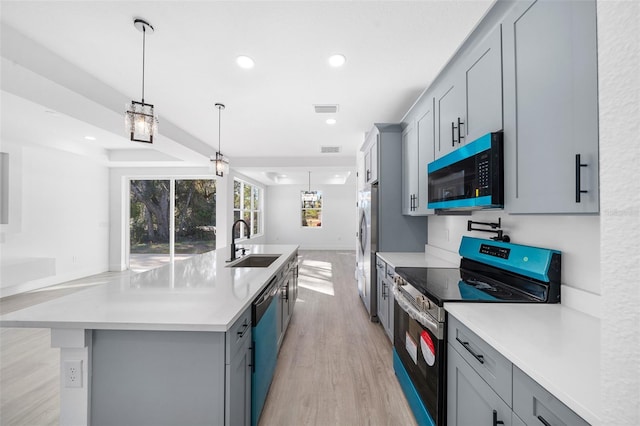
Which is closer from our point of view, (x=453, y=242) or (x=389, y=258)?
(x=453, y=242)

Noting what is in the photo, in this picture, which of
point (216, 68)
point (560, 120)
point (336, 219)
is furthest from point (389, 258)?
point (336, 219)

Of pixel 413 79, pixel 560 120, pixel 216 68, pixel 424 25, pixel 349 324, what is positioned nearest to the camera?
pixel 560 120

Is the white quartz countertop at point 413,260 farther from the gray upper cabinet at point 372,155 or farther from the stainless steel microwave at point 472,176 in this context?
the gray upper cabinet at point 372,155

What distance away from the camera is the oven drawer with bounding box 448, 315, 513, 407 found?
99 centimetres

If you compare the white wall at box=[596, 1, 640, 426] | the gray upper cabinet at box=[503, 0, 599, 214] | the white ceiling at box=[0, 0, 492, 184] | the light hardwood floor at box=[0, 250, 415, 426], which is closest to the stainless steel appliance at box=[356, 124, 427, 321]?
the white ceiling at box=[0, 0, 492, 184]

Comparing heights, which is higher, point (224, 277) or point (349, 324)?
point (224, 277)

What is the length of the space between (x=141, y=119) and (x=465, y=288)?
2.44 metres

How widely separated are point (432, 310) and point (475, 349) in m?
0.32

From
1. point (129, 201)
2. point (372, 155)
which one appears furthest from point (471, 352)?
point (129, 201)

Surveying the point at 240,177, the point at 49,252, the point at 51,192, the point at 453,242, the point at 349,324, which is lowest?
the point at 349,324

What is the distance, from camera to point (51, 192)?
4.96 meters

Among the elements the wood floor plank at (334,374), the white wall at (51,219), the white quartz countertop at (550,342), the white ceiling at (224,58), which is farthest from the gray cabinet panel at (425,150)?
the white wall at (51,219)

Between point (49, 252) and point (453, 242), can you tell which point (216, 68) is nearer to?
point (453, 242)

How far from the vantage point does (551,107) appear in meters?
1.14
